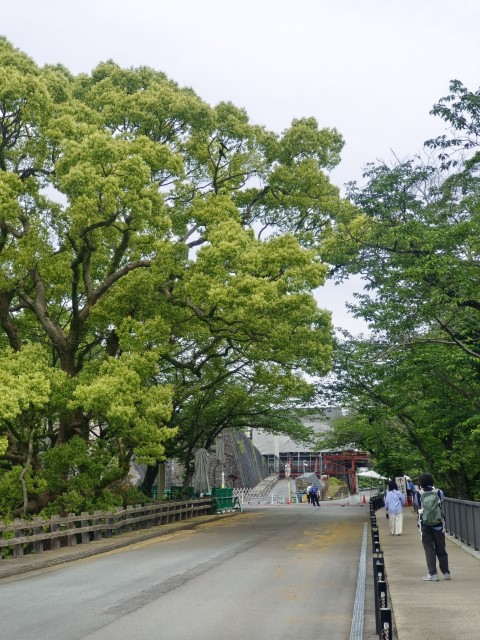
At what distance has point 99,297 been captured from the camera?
26.4m

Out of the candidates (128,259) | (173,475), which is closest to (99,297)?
(128,259)

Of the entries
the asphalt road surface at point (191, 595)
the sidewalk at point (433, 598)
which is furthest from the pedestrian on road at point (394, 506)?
the sidewalk at point (433, 598)

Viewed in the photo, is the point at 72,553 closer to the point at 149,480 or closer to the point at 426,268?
the point at 426,268

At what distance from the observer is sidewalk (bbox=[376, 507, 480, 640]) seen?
8.27 m

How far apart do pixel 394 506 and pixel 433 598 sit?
44.3 feet

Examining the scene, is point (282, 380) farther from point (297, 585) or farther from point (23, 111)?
point (297, 585)

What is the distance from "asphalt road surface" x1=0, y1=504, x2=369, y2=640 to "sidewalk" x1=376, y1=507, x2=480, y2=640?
0.74m

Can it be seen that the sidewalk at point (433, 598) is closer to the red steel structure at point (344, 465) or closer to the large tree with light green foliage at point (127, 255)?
the large tree with light green foliage at point (127, 255)

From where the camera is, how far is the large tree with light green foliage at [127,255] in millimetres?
22016

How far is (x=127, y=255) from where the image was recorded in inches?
1155

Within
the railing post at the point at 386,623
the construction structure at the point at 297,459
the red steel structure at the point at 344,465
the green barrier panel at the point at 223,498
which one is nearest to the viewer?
the railing post at the point at 386,623

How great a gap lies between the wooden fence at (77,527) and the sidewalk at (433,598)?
8215 mm

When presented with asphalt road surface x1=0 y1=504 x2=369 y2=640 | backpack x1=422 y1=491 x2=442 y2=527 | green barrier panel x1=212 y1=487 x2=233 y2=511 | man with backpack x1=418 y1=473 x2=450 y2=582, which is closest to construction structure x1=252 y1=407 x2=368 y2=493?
green barrier panel x1=212 y1=487 x2=233 y2=511

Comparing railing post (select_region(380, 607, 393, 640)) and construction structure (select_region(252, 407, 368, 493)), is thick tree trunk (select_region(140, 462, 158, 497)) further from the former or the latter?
construction structure (select_region(252, 407, 368, 493))
